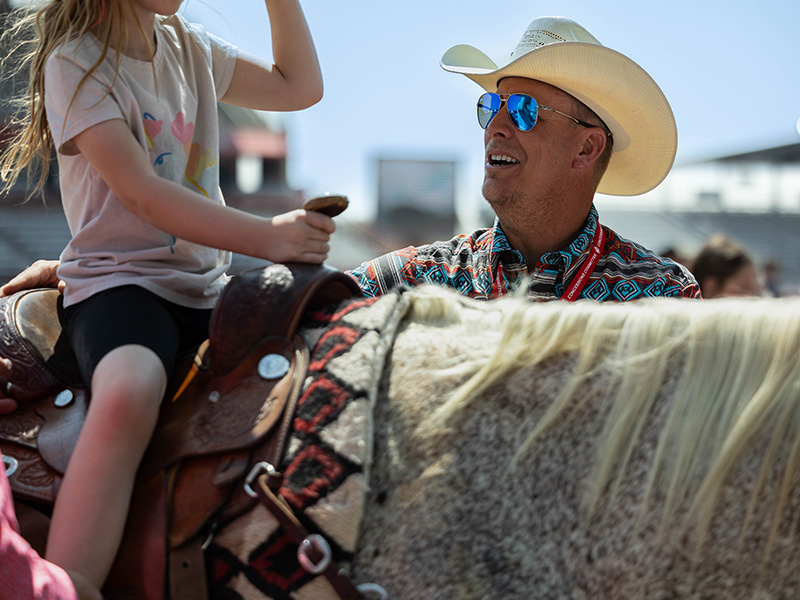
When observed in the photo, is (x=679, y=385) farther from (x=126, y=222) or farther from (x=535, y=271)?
(x=535, y=271)

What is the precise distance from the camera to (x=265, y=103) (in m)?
2.08

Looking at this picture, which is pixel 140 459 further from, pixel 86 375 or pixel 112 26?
pixel 112 26

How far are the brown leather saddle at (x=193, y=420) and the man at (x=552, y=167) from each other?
1.29 meters

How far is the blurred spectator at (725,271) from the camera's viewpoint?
487cm

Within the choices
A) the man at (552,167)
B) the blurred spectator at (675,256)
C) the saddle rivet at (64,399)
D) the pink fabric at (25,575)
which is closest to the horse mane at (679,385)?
the pink fabric at (25,575)

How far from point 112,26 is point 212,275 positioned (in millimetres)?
612

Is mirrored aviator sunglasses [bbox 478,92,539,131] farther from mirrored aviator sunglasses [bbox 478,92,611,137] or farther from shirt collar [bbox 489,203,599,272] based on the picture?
shirt collar [bbox 489,203,599,272]

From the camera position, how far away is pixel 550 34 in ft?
9.61

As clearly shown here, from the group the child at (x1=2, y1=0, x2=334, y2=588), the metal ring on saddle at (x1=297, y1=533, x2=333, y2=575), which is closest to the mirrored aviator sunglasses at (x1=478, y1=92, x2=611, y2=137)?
the child at (x1=2, y1=0, x2=334, y2=588)

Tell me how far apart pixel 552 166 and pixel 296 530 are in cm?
208

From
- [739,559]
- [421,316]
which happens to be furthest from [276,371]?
[739,559]

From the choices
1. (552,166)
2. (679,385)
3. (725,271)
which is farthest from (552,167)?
(725,271)

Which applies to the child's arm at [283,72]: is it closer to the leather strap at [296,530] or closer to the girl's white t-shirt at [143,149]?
the girl's white t-shirt at [143,149]

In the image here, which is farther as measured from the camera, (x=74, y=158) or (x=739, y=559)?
(x=74, y=158)
